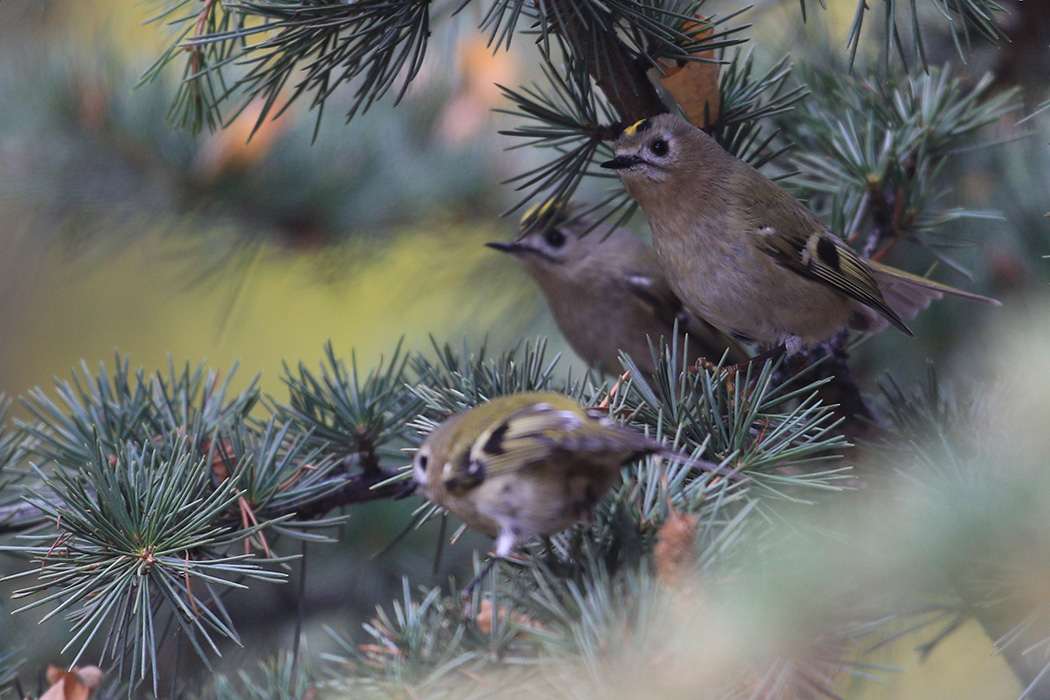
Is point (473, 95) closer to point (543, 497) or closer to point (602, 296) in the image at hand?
point (602, 296)

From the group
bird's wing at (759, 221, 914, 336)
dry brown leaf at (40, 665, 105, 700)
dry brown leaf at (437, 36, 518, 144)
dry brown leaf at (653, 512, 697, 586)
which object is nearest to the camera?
dry brown leaf at (653, 512, 697, 586)

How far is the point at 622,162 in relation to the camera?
3.89ft

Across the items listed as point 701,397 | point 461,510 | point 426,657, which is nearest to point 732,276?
point 701,397

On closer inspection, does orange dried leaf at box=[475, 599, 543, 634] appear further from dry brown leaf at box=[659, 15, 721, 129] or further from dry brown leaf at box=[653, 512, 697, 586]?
dry brown leaf at box=[659, 15, 721, 129]

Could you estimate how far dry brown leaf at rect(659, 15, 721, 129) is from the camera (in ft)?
3.58

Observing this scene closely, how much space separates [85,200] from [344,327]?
1234 millimetres

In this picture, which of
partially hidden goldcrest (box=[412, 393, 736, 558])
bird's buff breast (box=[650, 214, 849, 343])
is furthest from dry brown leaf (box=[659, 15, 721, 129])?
partially hidden goldcrest (box=[412, 393, 736, 558])

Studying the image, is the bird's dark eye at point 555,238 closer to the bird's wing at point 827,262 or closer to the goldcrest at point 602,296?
the goldcrest at point 602,296

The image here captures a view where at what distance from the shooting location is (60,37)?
1.71 m

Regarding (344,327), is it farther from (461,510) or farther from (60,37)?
(461,510)

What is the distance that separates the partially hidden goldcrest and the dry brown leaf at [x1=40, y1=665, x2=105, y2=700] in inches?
13.5

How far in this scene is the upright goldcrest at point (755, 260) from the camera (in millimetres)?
1303

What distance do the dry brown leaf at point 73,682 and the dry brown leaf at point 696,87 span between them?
34.0 inches

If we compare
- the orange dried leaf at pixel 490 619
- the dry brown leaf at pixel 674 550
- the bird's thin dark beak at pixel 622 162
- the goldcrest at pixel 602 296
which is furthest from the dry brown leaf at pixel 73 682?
the goldcrest at pixel 602 296
